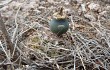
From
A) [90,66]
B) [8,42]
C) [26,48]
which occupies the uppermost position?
[8,42]

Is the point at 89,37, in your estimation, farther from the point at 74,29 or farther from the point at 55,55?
the point at 55,55

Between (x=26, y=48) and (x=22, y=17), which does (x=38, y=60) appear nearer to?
(x=26, y=48)

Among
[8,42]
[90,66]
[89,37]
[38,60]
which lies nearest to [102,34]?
[89,37]

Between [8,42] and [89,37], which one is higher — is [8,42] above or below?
above

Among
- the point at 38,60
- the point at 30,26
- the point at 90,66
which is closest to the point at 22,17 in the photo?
the point at 30,26

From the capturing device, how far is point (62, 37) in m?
2.10

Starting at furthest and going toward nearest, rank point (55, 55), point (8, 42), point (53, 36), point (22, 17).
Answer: point (22, 17), point (53, 36), point (55, 55), point (8, 42)

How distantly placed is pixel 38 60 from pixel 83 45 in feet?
1.19

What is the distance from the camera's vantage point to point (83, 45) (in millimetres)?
2012

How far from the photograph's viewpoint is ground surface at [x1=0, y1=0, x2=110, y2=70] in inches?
74.5

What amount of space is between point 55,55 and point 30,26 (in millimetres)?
402

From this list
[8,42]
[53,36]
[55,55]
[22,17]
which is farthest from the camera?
[22,17]

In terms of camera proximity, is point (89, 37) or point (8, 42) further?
point (89, 37)

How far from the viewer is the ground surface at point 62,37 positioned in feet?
6.21
